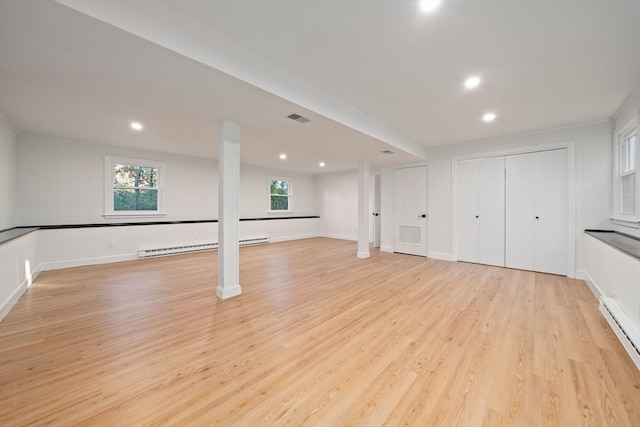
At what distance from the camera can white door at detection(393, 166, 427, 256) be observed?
584 cm

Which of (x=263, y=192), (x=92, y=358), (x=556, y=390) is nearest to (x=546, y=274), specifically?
(x=556, y=390)

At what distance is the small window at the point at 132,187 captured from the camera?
5.22 m

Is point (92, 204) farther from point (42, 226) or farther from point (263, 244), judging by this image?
point (263, 244)

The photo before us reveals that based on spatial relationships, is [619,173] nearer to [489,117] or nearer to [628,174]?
[628,174]

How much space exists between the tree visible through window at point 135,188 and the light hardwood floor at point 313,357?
2.25 metres

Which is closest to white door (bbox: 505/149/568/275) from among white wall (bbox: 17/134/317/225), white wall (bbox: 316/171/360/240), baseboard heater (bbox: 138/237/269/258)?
white wall (bbox: 316/171/360/240)

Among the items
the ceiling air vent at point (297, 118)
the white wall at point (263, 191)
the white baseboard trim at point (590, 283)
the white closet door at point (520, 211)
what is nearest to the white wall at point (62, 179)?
the white wall at point (263, 191)

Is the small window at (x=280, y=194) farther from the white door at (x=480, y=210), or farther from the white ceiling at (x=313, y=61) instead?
the white door at (x=480, y=210)

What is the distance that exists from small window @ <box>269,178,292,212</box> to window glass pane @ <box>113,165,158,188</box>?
3.34m

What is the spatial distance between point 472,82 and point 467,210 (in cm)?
316

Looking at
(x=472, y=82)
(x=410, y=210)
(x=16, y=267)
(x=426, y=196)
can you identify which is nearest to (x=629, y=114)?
(x=472, y=82)

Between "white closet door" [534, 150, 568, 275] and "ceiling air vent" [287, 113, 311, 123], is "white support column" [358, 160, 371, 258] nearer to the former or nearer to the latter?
"ceiling air vent" [287, 113, 311, 123]

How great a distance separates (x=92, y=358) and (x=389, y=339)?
2432 millimetres

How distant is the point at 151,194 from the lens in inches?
231
